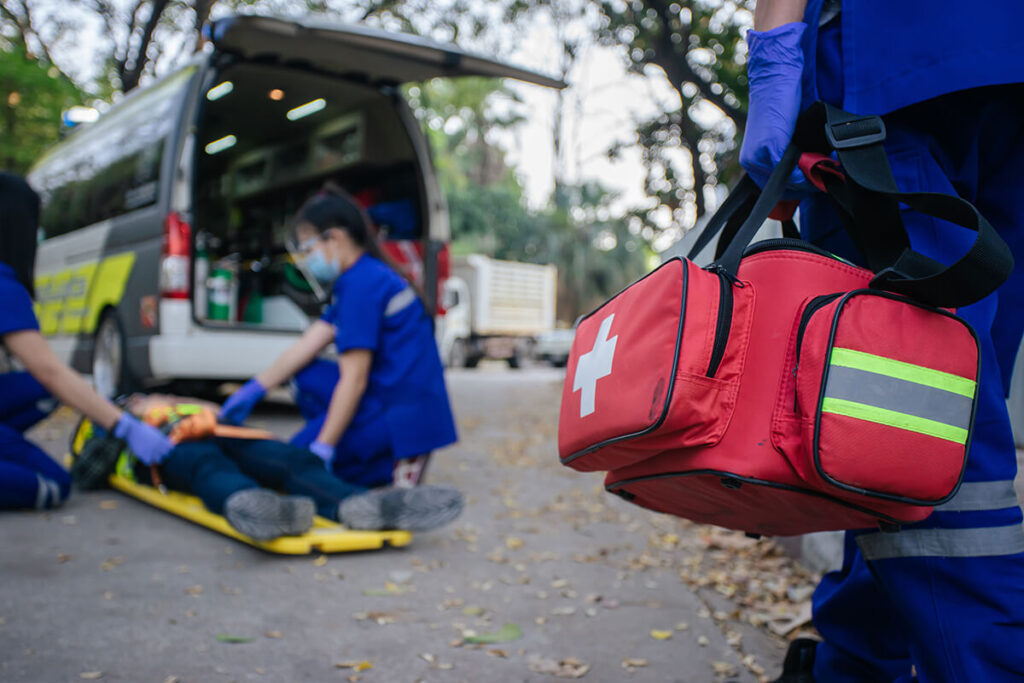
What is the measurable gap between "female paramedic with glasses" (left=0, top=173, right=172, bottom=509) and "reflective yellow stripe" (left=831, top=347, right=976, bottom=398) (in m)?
2.92

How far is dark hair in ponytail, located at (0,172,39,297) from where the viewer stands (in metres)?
3.30

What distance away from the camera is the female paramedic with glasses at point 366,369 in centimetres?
346

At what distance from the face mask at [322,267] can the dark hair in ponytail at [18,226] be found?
3.61 ft

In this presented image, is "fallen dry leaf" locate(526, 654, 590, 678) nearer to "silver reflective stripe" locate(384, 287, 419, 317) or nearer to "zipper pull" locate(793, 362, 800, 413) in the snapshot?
"zipper pull" locate(793, 362, 800, 413)

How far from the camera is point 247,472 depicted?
3.46 meters

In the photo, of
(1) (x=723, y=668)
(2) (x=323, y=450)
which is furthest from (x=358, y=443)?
(1) (x=723, y=668)

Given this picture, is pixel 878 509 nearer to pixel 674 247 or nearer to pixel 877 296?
pixel 877 296

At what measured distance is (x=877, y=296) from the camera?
1.28 m

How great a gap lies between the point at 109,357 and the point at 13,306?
3.16 m

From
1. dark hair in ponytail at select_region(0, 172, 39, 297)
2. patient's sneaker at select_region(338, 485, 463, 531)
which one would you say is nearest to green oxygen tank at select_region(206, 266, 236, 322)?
dark hair in ponytail at select_region(0, 172, 39, 297)

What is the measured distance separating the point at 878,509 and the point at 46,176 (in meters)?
8.76

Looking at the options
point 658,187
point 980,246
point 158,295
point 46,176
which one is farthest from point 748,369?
point 46,176

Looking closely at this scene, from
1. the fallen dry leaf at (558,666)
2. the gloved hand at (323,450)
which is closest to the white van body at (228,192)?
the gloved hand at (323,450)

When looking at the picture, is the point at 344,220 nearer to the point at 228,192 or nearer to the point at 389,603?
the point at 389,603
